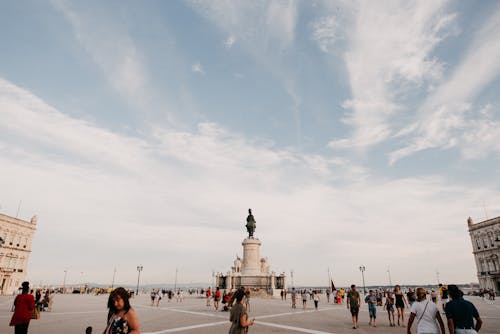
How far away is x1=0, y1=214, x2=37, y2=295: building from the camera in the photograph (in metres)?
45.0

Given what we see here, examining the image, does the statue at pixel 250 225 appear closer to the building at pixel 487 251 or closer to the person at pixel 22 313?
the building at pixel 487 251

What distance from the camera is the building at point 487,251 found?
4791 cm

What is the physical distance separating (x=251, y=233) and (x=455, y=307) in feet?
134

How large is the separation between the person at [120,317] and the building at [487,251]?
189 ft

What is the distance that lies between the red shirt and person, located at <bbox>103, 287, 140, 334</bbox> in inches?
191

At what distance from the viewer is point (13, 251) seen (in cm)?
4684

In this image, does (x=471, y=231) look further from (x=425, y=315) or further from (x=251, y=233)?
(x=425, y=315)

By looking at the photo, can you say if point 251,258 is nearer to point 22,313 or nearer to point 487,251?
point 22,313

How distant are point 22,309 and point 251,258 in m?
34.9

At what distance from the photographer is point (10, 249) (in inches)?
1827

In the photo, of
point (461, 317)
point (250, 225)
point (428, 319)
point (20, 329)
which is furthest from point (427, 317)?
point (250, 225)

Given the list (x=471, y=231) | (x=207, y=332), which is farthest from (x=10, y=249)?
(x=471, y=231)

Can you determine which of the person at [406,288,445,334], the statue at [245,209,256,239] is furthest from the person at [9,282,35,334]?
the statue at [245,209,256,239]

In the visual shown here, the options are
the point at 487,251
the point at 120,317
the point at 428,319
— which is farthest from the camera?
the point at 487,251
